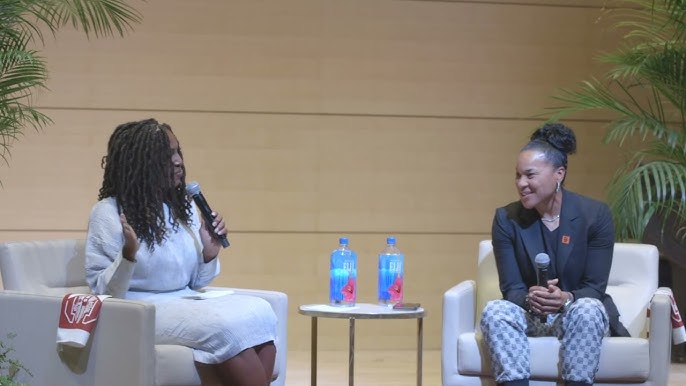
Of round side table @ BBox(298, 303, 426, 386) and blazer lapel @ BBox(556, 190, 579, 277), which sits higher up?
blazer lapel @ BBox(556, 190, 579, 277)

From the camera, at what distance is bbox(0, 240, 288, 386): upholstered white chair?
3303 millimetres

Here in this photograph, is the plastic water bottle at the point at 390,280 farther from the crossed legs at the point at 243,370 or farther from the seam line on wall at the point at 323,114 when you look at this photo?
the seam line on wall at the point at 323,114

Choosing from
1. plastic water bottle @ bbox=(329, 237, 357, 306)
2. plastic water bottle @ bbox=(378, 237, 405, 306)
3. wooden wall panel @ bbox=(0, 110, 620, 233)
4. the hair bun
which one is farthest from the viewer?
wooden wall panel @ bbox=(0, 110, 620, 233)

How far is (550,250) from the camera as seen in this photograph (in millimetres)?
4102

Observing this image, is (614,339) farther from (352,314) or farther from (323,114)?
(323,114)

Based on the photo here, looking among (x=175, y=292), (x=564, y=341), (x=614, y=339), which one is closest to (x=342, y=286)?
(x=175, y=292)

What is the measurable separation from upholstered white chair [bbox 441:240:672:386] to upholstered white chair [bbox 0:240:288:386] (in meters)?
0.96

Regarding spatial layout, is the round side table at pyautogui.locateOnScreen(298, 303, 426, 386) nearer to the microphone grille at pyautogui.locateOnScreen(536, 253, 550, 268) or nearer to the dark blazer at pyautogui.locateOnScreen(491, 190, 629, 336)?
the dark blazer at pyautogui.locateOnScreen(491, 190, 629, 336)

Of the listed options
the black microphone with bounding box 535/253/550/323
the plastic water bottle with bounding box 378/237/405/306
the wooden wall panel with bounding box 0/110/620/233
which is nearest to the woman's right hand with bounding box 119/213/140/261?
the plastic water bottle with bounding box 378/237/405/306

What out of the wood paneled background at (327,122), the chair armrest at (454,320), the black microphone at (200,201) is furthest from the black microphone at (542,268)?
the wood paneled background at (327,122)

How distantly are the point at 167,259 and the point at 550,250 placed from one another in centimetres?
147

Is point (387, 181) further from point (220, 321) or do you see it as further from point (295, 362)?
point (220, 321)

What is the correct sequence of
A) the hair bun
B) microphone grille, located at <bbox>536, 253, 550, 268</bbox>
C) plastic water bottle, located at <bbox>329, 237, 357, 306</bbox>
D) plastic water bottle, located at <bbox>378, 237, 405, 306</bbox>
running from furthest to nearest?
plastic water bottle, located at <bbox>378, 237, 405, 306</bbox> < plastic water bottle, located at <bbox>329, 237, 357, 306</bbox> < the hair bun < microphone grille, located at <bbox>536, 253, 550, 268</bbox>

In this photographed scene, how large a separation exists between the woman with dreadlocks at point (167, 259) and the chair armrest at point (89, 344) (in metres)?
0.27
